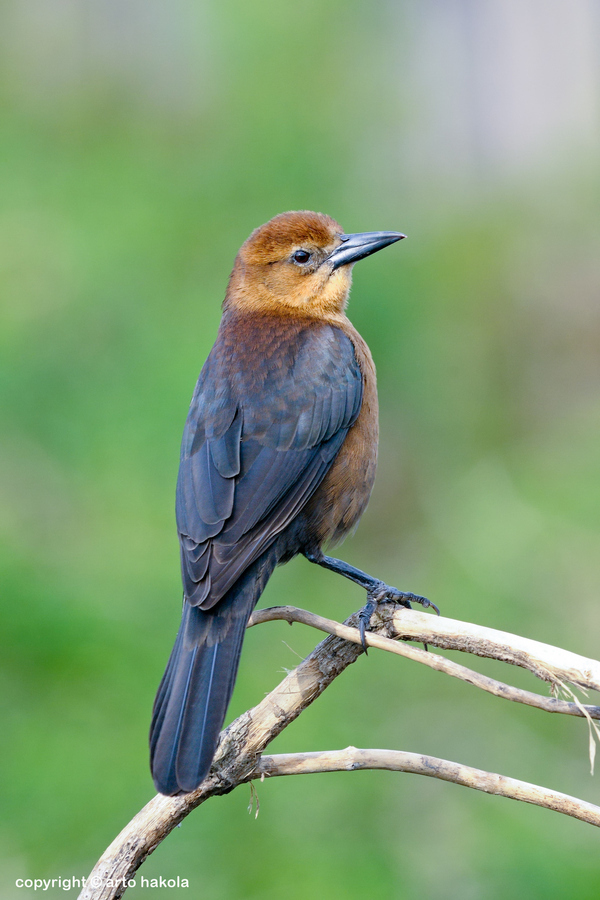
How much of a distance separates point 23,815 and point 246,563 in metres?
1.95

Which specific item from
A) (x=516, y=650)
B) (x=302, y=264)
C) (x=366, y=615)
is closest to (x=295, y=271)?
(x=302, y=264)

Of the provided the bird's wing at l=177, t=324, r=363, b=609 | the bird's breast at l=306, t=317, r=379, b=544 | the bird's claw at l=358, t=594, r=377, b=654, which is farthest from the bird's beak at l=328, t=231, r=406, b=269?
the bird's claw at l=358, t=594, r=377, b=654

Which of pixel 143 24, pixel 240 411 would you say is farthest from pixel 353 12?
pixel 240 411

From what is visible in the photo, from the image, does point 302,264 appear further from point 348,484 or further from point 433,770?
point 433,770

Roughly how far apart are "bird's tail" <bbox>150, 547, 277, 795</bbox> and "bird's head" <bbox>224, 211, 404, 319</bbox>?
1.11 meters

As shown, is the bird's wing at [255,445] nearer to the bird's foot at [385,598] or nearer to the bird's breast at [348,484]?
the bird's breast at [348,484]

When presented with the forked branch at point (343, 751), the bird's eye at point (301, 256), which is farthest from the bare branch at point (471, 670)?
the bird's eye at point (301, 256)

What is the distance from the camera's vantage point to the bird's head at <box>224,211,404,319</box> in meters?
3.45

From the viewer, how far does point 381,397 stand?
6.32 m

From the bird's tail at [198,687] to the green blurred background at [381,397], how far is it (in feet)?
5.00

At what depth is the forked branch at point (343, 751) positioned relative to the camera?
68.2 inches

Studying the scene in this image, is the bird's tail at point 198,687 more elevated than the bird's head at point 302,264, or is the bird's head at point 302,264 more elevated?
the bird's head at point 302,264

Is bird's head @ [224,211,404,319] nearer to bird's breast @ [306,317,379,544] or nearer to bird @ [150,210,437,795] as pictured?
bird @ [150,210,437,795]

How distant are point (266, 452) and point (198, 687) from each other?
0.78 meters
